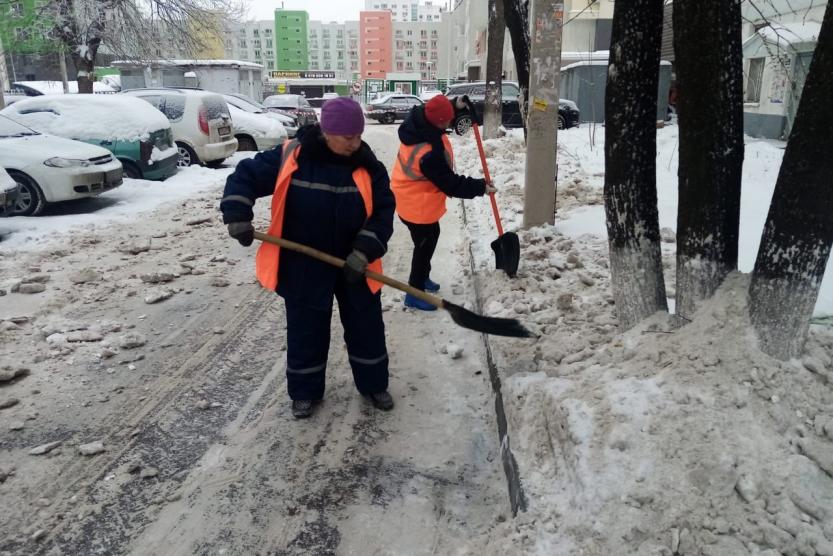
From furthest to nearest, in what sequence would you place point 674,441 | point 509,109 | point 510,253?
point 509,109
point 510,253
point 674,441

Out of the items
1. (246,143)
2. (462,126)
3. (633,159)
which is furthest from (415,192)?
(462,126)

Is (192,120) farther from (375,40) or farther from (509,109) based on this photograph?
(375,40)

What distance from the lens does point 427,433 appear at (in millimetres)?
3625

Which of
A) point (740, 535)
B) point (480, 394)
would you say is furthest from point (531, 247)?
point (740, 535)

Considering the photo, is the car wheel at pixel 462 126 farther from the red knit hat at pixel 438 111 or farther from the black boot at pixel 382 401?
the black boot at pixel 382 401

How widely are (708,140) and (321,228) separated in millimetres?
2024

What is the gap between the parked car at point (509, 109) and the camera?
20.3m

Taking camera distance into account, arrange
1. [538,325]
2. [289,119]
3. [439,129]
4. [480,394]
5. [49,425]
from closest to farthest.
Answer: [49,425]
[480,394]
[538,325]
[439,129]
[289,119]

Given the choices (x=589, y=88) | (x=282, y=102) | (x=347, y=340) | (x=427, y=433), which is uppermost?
(x=589, y=88)

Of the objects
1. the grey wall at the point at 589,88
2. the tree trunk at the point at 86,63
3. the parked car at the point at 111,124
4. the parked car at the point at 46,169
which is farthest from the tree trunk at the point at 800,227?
the tree trunk at the point at 86,63

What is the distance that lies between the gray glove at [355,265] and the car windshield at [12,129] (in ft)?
26.1

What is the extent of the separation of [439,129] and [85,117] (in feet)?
26.3

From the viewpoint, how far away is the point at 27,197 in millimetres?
8500

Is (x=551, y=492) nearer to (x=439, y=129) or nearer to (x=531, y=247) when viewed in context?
(x=439, y=129)
